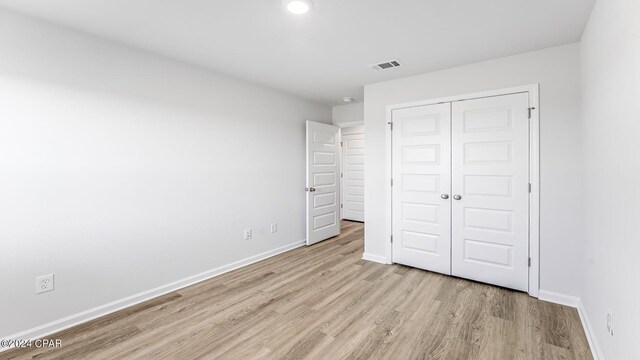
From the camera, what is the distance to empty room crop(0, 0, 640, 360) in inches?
77.0

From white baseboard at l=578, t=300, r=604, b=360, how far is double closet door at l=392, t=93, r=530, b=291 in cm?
49

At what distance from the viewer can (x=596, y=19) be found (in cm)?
192

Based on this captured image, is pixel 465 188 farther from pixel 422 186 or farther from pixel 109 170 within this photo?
pixel 109 170

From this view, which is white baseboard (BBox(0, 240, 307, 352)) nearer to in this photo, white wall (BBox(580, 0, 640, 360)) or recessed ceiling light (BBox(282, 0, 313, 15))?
recessed ceiling light (BBox(282, 0, 313, 15))

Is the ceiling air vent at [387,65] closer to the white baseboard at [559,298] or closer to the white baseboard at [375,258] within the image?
the white baseboard at [375,258]

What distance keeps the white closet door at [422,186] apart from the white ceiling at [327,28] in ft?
2.05

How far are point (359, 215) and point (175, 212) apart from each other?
14.1ft

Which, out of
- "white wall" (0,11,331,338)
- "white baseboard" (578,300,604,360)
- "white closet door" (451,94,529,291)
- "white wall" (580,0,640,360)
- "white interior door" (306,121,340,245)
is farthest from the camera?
"white interior door" (306,121,340,245)

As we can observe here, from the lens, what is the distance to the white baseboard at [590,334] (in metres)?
1.83

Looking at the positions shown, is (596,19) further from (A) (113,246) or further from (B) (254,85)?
(A) (113,246)

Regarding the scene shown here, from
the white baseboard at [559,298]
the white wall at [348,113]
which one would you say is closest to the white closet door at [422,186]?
the white baseboard at [559,298]

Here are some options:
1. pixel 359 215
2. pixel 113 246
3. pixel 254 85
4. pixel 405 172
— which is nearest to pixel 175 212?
pixel 113 246

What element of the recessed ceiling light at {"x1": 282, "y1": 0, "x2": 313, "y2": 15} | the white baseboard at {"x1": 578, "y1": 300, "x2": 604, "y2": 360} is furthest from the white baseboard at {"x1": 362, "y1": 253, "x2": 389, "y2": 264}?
the recessed ceiling light at {"x1": 282, "y1": 0, "x2": 313, "y2": 15}

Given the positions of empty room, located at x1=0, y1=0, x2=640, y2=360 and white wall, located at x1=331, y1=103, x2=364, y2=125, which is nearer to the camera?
empty room, located at x1=0, y1=0, x2=640, y2=360
